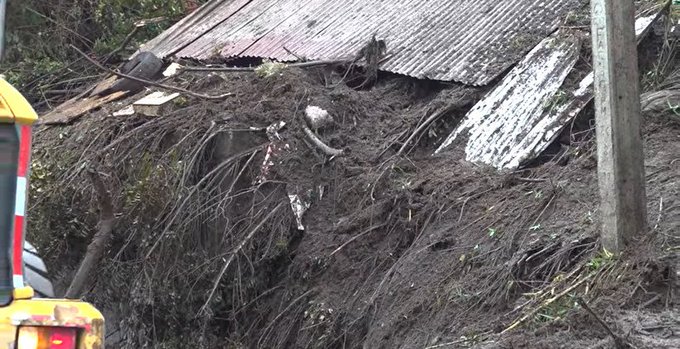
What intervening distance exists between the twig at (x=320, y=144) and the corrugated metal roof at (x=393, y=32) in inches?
42.2

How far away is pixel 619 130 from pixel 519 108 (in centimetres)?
206

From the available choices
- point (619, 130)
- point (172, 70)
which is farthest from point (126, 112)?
point (619, 130)

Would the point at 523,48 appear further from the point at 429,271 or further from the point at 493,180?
the point at 429,271

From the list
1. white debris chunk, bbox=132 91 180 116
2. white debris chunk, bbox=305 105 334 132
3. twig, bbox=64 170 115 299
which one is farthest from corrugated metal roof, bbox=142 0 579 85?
twig, bbox=64 170 115 299

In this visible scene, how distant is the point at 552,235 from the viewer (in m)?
4.87

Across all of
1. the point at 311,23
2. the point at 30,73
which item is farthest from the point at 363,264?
the point at 30,73

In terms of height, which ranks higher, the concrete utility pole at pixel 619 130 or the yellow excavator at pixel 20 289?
the yellow excavator at pixel 20 289

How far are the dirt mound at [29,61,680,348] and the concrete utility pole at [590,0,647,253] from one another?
19 centimetres

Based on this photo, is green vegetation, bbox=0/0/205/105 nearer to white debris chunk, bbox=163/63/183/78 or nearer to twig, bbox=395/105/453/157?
white debris chunk, bbox=163/63/183/78

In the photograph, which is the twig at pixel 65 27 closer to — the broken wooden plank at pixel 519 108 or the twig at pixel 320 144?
the twig at pixel 320 144

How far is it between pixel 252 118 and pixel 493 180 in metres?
2.22

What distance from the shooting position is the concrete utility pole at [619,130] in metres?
4.30

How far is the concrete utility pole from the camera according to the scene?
169 inches

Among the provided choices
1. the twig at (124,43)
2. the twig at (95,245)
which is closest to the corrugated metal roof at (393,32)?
the twig at (124,43)
